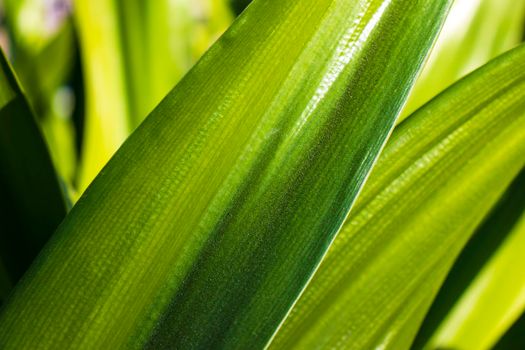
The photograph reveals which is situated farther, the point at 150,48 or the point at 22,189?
the point at 150,48

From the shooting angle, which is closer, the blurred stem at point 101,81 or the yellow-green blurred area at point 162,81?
the yellow-green blurred area at point 162,81

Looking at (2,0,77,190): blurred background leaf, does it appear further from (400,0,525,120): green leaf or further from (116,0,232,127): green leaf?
(400,0,525,120): green leaf

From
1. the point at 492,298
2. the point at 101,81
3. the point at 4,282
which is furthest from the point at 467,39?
the point at 4,282

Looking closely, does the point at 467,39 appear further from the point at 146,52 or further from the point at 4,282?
the point at 4,282

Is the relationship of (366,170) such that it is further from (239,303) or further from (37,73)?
(37,73)

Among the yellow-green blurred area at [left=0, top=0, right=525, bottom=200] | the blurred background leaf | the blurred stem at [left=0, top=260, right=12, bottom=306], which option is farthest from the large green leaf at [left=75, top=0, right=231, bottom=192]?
the blurred stem at [left=0, top=260, right=12, bottom=306]

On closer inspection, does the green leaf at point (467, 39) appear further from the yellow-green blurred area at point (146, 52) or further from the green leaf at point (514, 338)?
the green leaf at point (514, 338)

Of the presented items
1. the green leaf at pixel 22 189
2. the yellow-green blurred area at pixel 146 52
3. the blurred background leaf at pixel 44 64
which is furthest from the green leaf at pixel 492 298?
the blurred background leaf at pixel 44 64
